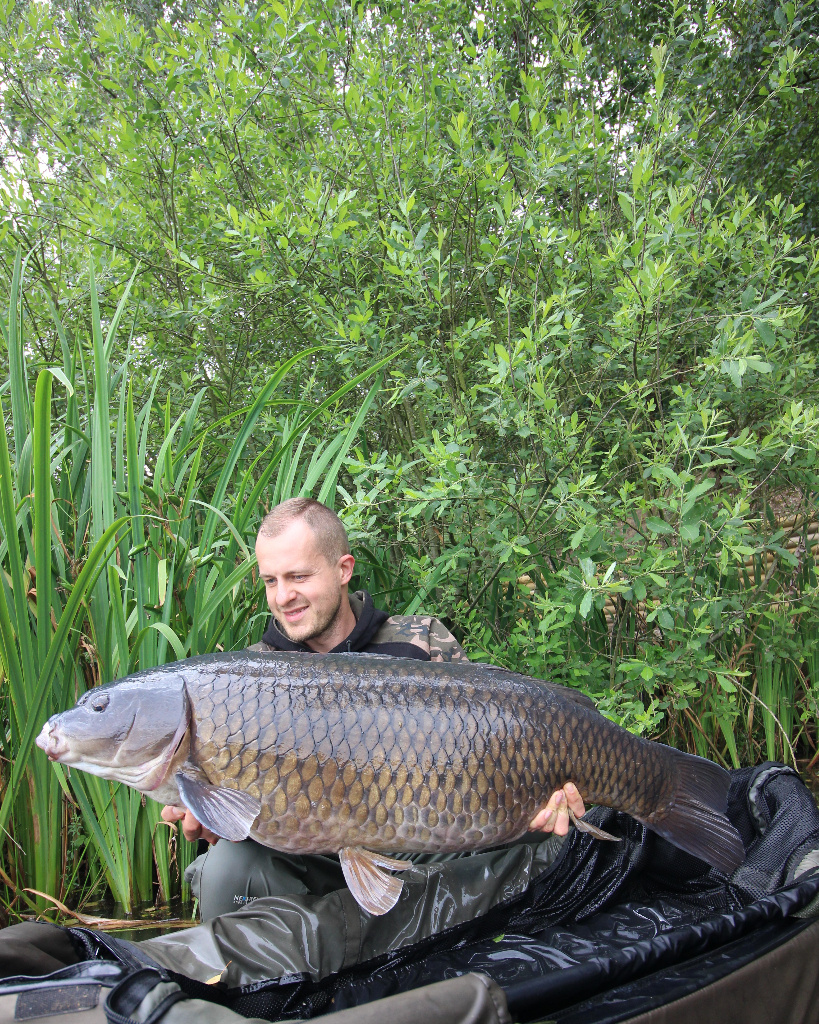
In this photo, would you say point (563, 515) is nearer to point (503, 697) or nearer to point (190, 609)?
point (503, 697)

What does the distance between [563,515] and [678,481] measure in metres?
0.43

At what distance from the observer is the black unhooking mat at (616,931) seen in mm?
1507

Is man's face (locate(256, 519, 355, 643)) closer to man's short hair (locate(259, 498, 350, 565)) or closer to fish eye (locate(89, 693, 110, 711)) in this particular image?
man's short hair (locate(259, 498, 350, 565))

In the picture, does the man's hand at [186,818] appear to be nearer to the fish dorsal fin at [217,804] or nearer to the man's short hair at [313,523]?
the fish dorsal fin at [217,804]

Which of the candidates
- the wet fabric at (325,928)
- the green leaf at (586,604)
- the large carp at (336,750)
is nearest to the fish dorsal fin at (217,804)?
the large carp at (336,750)

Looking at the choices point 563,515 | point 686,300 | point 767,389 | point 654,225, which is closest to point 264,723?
point 563,515

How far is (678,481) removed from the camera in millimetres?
2441

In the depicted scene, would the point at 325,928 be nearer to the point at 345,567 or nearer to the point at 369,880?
the point at 369,880

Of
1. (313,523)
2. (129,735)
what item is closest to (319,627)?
(313,523)

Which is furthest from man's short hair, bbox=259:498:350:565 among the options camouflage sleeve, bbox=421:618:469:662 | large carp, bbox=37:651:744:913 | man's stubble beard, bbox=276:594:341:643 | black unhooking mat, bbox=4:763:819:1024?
black unhooking mat, bbox=4:763:819:1024

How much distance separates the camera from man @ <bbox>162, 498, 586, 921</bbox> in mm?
2074

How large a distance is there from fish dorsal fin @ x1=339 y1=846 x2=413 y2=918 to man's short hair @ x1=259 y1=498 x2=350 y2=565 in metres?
0.89

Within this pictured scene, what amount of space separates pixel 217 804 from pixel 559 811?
777mm

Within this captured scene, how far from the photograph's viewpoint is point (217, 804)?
1.61 metres
